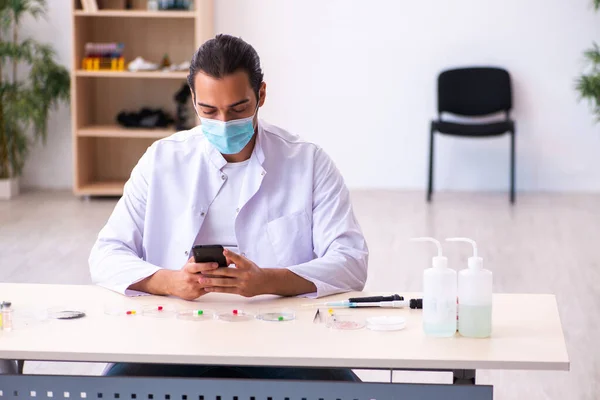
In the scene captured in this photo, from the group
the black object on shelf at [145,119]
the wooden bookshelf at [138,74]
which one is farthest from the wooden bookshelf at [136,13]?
the black object on shelf at [145,119]

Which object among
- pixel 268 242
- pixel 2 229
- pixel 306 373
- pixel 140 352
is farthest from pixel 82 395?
pixel 2 229

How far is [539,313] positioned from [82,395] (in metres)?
0.93

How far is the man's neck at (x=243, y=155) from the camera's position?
7.71ft

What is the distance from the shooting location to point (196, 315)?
193 centimetres

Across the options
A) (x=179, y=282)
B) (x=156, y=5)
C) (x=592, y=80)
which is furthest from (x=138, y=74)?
(x=179, y=282)

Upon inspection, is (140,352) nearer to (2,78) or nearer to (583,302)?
(583,302)

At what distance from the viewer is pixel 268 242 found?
232 centimetres

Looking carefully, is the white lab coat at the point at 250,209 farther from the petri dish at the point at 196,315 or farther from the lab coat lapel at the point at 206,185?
the petri dish at the point at 196,315

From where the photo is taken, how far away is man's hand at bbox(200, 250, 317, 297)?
2021mm

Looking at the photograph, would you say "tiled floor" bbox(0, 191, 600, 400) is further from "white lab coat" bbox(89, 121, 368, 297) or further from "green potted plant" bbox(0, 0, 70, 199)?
"white lab coat" bbox(89, 121, 368, 297)

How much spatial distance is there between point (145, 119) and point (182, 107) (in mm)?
288

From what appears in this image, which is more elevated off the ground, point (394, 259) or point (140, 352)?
point (140, 352)

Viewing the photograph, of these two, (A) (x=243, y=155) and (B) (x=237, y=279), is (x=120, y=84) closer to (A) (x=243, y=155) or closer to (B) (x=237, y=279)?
(A) (x=243, y=155)

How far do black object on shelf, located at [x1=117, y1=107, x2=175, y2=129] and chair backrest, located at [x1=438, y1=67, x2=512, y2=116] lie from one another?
2.02m
